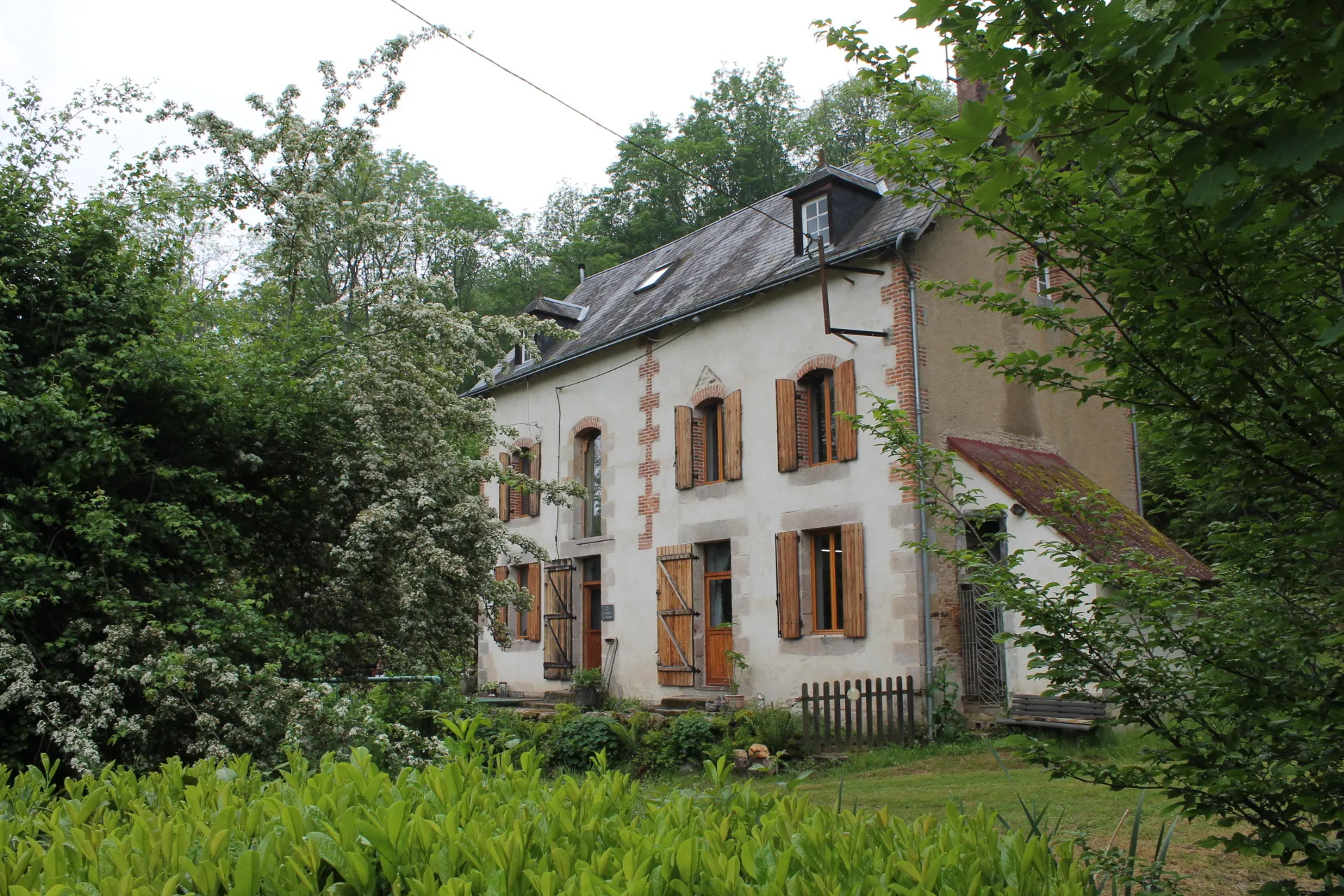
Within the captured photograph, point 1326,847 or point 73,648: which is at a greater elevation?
point 73,648

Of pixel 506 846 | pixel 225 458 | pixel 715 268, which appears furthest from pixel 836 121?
pixel 506 846

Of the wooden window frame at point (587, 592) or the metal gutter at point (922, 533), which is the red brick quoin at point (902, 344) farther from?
the wooden window frame at point (587, 592)

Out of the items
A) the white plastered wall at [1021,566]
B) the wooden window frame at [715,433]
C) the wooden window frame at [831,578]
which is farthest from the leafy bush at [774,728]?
the wooden window frame at [715,433]

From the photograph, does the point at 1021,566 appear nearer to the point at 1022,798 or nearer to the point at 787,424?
the point at 787,424

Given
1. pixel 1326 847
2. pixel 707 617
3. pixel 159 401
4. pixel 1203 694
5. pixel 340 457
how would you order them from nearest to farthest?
pixel 1326 847 → pixel 1203 694 → pixel 159 401 → pixel 340 457 → pixel 707 617

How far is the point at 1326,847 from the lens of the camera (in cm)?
303

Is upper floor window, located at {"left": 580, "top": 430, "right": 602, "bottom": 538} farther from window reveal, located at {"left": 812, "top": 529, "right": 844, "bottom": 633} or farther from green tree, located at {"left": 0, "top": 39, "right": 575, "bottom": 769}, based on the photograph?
green tree, located at {"left": 0, "top": 39, "right": 575, "bottom": 769}

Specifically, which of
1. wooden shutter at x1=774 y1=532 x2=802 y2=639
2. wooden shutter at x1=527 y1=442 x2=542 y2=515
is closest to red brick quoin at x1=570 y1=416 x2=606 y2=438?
wooden shutter at x1=527 y1=442 x2=542 y2=515

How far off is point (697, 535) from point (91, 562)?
10.6 metres

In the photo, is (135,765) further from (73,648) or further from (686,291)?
(686,291)

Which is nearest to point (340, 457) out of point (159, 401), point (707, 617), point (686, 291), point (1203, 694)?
point (159, 401)

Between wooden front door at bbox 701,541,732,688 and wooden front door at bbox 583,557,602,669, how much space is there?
321 cm

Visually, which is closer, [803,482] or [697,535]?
[803,482]

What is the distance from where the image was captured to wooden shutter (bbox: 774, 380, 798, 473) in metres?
15.5
